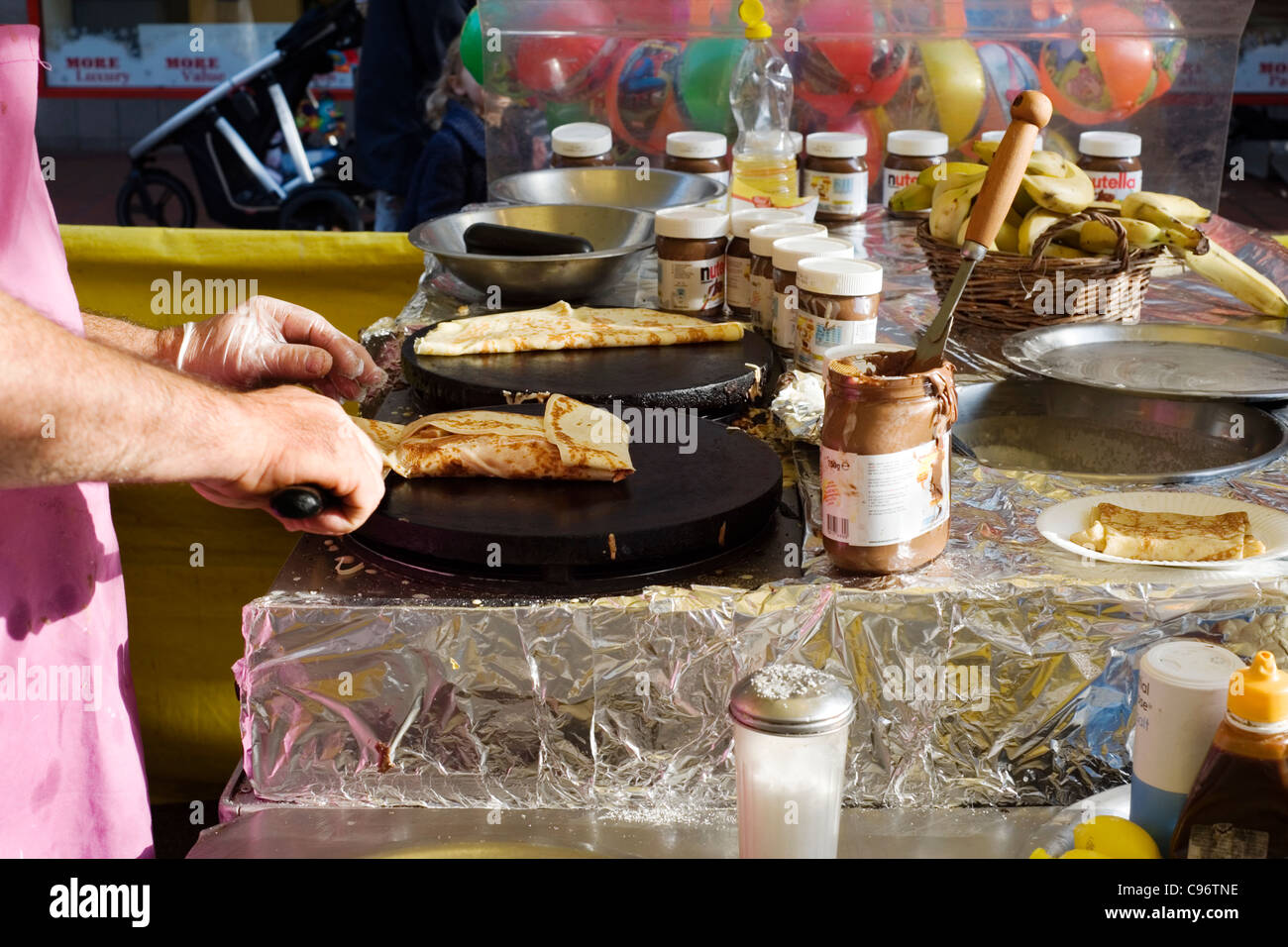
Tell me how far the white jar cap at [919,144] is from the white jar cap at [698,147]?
45 cm

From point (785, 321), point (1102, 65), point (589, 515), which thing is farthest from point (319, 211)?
point (589, 515)

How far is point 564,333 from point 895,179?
4.86ft

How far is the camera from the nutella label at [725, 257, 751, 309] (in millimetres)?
2238

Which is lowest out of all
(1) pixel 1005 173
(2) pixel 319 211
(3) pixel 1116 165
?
(2) pixel 319 211

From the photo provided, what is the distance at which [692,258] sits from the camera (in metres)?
2.18

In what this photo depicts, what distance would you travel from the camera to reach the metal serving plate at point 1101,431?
1745 mm

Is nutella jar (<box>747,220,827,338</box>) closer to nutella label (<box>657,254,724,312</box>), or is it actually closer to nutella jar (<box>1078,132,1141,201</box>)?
nutella label (<box>657,254,724,312</box>)

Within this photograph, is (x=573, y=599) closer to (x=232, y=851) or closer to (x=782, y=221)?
(x=232, y=851)

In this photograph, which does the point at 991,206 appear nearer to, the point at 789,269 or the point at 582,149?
the point at 789,269

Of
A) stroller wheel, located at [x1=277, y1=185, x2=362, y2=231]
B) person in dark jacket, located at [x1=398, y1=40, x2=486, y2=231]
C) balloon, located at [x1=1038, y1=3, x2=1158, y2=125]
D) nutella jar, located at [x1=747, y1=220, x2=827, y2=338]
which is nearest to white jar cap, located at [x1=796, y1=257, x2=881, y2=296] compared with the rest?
nutella jar, located at [x1=747, y1=220, x2=827, y2=338]

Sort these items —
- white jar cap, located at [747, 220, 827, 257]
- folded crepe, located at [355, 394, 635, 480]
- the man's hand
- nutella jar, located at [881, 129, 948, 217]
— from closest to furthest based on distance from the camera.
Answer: the man's hand < folded crepe, located at [355, 394, 635, 480] < white jar cap, located at [747, 220, 827, 257] < nutella jar, located at [881, 129, 948, 217]

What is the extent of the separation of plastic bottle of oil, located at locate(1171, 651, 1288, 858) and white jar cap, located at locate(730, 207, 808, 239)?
1347 mm

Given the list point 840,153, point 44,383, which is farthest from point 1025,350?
point 44,383

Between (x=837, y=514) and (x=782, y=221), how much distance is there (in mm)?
979
